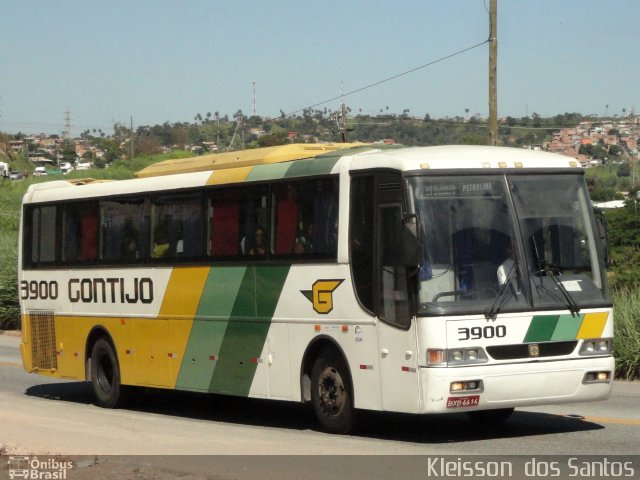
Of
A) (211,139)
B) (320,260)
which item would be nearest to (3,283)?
(320,260)

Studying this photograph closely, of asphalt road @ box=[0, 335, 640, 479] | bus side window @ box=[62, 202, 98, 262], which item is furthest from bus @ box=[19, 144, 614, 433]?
bus side window @ box=[62, 202, 98, 262]

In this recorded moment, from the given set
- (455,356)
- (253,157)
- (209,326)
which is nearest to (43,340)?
(209,326)

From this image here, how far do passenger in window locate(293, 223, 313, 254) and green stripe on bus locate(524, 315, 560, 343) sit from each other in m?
2.72

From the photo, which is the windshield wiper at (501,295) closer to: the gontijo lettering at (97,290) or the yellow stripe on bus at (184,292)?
the yellow stripe on bus at (184,292)

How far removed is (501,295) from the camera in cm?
1124

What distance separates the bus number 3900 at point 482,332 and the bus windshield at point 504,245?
0.50 ft

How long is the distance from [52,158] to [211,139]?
42.4 m

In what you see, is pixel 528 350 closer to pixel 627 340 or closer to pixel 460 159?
pixel 460 159

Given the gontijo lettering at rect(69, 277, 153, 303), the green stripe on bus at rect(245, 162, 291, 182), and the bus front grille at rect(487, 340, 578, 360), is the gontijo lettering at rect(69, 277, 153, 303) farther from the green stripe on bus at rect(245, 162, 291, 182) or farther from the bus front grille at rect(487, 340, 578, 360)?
the bus front grille at rect(487, 340, 578, 360)

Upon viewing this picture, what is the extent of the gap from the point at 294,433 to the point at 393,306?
81.4 inches

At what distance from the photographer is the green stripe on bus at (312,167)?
41.9 feet

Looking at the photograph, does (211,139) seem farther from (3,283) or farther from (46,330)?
(46,330)

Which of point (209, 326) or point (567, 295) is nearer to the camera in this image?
point (567, 295)

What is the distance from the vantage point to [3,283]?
35406 mm
